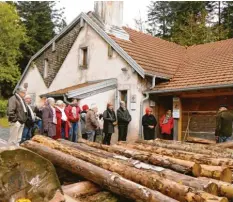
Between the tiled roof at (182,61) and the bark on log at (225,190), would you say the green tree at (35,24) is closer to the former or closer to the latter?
the tiled roof at (182,61)

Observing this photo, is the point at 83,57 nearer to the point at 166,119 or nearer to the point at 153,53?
the point at 153,53

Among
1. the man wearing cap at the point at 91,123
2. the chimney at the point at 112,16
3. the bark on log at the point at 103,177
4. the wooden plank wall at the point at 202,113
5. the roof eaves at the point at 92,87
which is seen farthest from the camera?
the chimney at the point at 112,16

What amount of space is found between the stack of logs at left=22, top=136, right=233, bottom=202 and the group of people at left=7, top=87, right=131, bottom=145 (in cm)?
218

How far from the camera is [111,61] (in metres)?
16.4

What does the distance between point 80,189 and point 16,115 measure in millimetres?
4450

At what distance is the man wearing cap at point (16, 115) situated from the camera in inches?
353

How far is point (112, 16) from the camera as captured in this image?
58.2ft

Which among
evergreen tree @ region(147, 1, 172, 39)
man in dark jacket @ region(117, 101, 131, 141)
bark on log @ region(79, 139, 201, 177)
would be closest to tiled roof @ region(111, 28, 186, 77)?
man in dark jacket @ region(117, 101, 131, 141)

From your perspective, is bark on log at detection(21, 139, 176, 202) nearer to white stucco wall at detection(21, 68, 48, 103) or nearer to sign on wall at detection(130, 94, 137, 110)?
sign on wall at detection(130, 94, 137, 110)

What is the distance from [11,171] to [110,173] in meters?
1.40

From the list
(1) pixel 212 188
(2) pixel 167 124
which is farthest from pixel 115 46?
(1) pixel 212 188

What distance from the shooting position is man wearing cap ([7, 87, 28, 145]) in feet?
29.4

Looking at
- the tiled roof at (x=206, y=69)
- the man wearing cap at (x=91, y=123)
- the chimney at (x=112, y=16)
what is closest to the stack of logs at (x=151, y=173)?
the man wearing cap at (x=91, y=123)

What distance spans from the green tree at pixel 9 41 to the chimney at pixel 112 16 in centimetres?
1796
